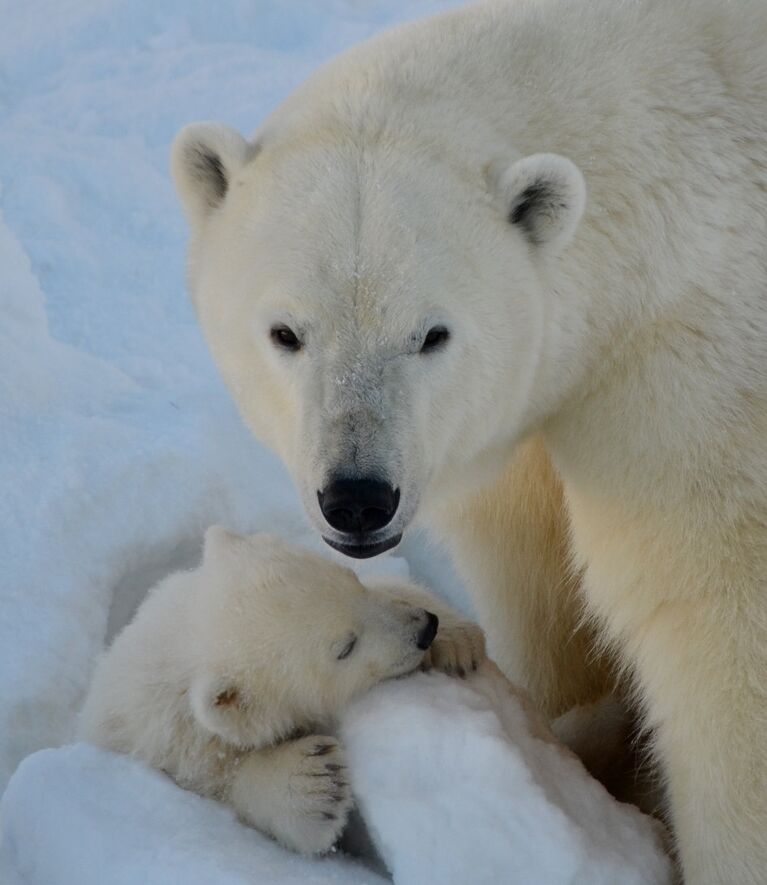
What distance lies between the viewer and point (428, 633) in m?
Answer: 3.11

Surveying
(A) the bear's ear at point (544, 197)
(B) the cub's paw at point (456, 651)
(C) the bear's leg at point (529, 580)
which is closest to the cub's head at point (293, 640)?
(B) the cub's paw at point (456, 651)

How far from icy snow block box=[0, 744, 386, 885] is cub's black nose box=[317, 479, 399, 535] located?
30.3 inches

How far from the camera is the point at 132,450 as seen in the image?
167 inches

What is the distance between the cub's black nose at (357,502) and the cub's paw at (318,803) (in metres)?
0.65

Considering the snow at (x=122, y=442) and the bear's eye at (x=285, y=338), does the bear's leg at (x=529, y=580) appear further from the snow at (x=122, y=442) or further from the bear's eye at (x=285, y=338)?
the bear's eye at (x=285, y=338)

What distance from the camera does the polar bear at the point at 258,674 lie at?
115 inches

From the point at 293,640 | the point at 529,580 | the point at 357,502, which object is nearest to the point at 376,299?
the point at 357,502

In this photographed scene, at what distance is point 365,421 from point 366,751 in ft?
2.79

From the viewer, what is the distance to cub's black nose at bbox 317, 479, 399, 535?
245cm

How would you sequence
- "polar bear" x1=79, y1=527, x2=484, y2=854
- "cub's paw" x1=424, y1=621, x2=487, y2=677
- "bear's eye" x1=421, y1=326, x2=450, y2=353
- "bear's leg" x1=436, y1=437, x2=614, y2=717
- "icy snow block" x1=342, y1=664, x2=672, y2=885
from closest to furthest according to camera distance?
"bear's eye" x1=421, y1=326, x2=450, y2=353
"icy snow block" x1=342, y1=664, x2=672, y2=885
"polar bear" x1=79, y1=527, x2=484, y2=854
"cub's paw" x1=424, y1=621, x2=487, y2=677
"bear's leg" x1=436, y1=437, x2=614, y2=717

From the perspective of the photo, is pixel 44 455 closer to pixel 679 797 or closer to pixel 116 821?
pixel 116 821

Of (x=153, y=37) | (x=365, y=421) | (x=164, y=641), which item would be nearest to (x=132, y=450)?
(x=164, y=641)

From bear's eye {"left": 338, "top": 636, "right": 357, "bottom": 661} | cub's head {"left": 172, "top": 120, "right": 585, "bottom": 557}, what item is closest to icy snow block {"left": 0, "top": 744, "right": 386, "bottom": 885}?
bear's eye {"left": 338, "top": 636, "right": 357, "bottom": 661}

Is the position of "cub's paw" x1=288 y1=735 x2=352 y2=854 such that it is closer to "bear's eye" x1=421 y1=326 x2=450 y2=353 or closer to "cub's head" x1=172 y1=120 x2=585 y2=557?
"cub's head" x1=172 y1=120 x2=585 y2=557
